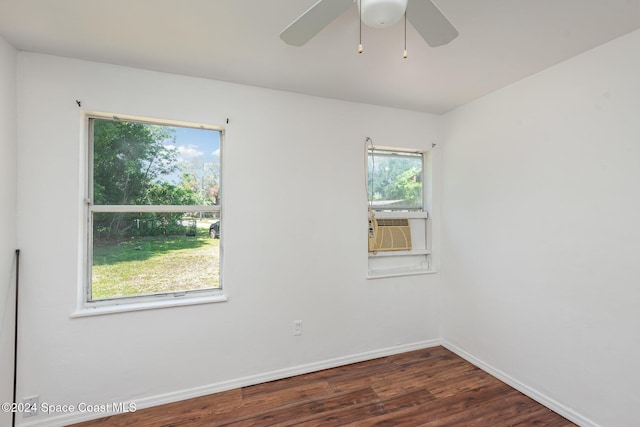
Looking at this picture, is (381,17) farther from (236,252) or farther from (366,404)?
(366,404)

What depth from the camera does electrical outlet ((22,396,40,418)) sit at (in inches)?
73.3

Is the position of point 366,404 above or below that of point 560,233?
below

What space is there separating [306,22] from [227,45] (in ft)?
2.70

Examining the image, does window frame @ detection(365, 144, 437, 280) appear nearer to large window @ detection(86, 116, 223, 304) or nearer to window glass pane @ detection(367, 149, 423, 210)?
window glass pane @ detection(367, 149, 423, 210)

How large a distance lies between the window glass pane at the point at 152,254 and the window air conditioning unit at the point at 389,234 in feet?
4.89

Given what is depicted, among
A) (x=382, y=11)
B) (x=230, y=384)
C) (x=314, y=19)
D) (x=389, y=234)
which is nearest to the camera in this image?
(x=382, y=11)

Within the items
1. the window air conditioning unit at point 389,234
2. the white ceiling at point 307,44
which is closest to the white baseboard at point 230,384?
the window air conditioning unit at point 389,234

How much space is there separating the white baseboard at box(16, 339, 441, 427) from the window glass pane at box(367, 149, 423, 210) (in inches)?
57.5

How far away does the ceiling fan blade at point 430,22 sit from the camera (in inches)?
45.8

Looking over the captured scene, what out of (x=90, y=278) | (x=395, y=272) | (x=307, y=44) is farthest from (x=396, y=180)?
(x=90, y=278)

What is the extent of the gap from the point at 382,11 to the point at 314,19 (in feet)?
1.00

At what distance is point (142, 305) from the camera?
2.12 m

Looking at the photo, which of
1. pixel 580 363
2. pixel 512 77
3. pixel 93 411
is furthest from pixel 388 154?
pixel 93 411

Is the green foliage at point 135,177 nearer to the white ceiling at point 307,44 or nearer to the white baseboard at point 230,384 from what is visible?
the white ceiling at point 307,44
